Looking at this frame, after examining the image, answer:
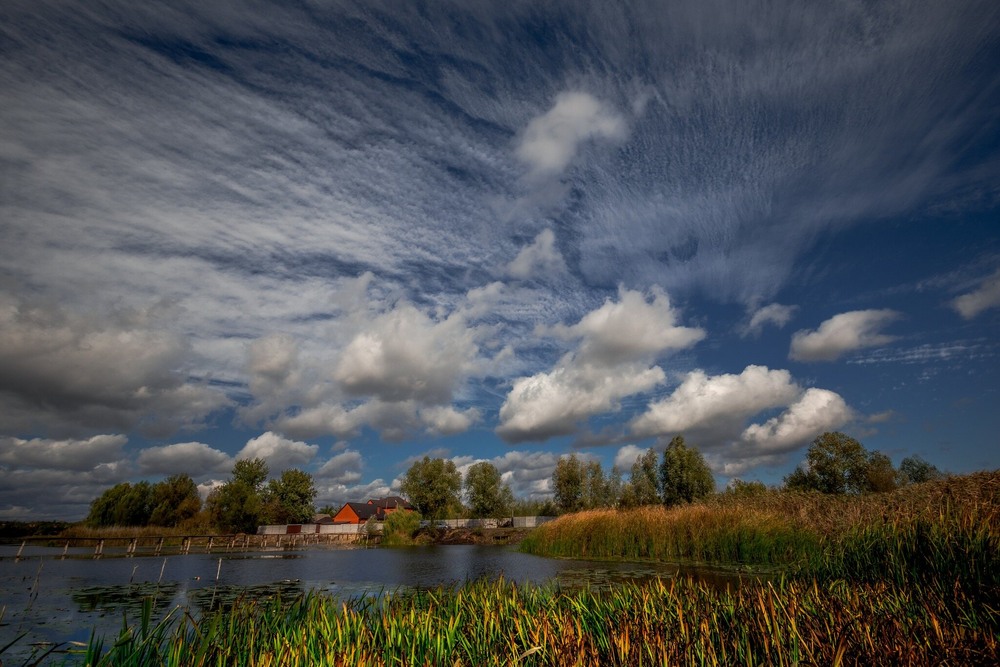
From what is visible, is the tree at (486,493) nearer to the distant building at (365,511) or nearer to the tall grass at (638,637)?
the distant building at (365,511)

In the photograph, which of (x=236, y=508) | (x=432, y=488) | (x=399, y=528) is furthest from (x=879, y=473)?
(x=236, y=508)

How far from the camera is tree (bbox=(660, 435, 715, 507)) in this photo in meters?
59.8

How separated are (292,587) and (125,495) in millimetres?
63648

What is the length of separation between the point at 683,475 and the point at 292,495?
2571 inches

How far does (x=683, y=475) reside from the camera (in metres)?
60.5

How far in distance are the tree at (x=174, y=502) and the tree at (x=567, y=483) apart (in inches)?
2019

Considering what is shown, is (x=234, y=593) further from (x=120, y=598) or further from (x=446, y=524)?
(x=446, y=524)

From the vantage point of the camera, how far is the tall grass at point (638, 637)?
326cm

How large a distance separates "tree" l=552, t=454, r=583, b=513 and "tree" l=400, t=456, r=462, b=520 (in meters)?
16.9

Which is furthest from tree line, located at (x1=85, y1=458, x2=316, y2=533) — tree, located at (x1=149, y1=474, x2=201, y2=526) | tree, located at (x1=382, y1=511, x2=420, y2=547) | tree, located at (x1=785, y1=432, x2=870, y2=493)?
tree, located at (x1=785, y1=432, x2=870, y2=493)

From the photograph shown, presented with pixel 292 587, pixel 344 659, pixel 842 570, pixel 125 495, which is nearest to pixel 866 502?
pixel 842 570

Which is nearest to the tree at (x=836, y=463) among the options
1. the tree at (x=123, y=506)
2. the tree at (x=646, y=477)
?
the tree at (x=646, y=477)

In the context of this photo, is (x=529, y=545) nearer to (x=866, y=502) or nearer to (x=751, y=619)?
(x=866, y=502)

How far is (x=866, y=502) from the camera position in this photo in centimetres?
1459
